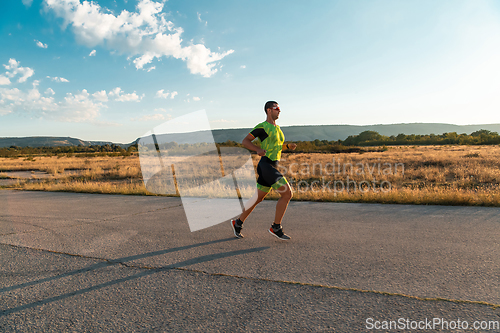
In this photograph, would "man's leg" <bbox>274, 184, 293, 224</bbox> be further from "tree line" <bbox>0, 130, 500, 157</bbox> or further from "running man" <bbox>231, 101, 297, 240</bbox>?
"tree line" <bbox>0, 130, 500, 157</bbox>

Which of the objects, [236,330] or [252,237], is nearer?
[236,330]

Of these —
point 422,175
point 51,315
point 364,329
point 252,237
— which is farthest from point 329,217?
point 422,175

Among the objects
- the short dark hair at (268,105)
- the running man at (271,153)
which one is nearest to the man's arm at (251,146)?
the running man at (271,153)

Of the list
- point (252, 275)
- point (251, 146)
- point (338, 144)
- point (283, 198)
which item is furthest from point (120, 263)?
point (338, 144)

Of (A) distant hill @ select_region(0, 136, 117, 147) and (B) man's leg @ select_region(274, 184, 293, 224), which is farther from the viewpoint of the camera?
(A) distant hill @ select_region(0, 136, 117, 147)

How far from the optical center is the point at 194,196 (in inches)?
404

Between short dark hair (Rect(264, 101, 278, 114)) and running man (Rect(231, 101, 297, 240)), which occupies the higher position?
short dark hair (Rect(264, 101, 278, 114))

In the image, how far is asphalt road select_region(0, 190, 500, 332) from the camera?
2.40 m

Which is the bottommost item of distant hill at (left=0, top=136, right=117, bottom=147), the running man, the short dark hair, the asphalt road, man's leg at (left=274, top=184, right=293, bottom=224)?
the asphalt road

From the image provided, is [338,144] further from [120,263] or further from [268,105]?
[120,263]

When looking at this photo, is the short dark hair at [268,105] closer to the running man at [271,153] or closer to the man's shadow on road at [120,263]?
the running man at [271,153]

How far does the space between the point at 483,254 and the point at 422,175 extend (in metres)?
14.4

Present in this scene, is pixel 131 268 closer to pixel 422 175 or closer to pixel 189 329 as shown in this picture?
pixel 189 329

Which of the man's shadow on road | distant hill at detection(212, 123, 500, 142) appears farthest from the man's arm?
distant hill at detection(212, 123, 500, 142)
